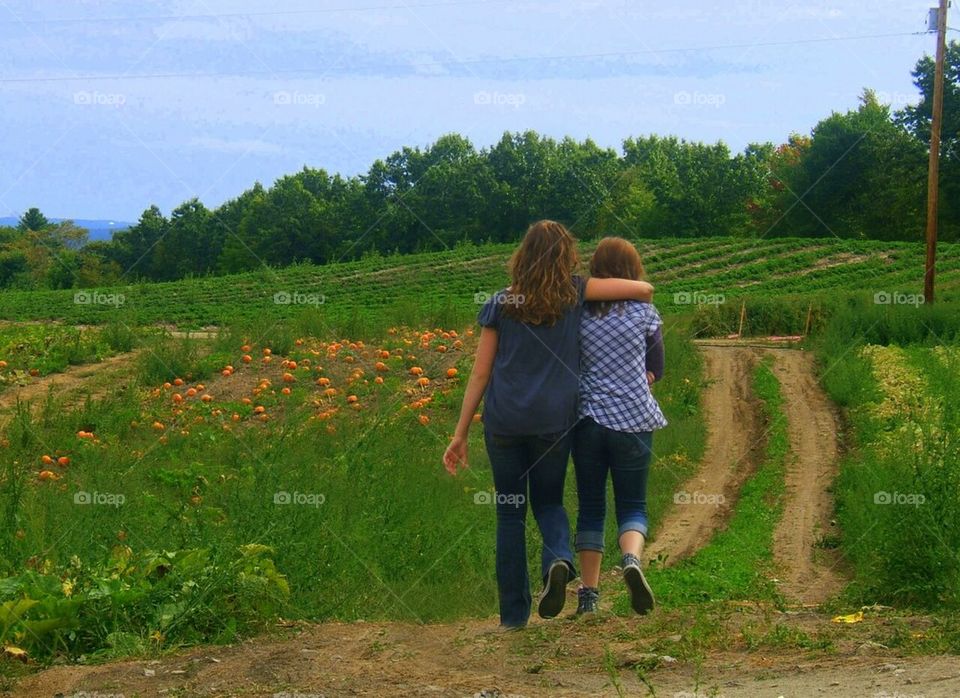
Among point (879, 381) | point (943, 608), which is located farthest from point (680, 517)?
point (879, 381)

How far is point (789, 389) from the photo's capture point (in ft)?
60.5

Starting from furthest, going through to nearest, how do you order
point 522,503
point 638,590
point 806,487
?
point 806,487 → point 522,503 → point 638,590

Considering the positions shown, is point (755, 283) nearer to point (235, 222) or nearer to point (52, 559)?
point (235, 222)

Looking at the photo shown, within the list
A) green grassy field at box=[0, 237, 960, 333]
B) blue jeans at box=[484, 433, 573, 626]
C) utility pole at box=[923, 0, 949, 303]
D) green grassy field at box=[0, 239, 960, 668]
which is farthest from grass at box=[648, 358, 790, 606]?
green grassy field at box=[0, 237, 960, 333]

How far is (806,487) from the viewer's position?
12359 millimetres

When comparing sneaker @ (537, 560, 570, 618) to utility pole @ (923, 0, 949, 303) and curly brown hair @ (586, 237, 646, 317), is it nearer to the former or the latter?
curly brown hair @ (586, 237, 646, 317)

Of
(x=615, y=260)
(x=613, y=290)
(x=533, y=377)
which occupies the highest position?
(x=615, y=260)

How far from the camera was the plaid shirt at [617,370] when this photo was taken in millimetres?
5359

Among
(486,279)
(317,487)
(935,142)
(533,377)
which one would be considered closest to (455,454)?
(533,377)

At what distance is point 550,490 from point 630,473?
0.38 meters

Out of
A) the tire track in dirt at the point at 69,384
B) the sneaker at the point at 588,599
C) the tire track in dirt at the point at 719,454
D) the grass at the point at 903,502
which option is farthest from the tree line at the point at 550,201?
the sneaker at the point at 588,599

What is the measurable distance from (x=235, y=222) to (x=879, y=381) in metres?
50.2

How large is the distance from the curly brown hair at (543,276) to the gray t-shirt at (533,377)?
44 millimetres

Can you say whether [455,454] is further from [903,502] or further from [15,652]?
[903,502]
